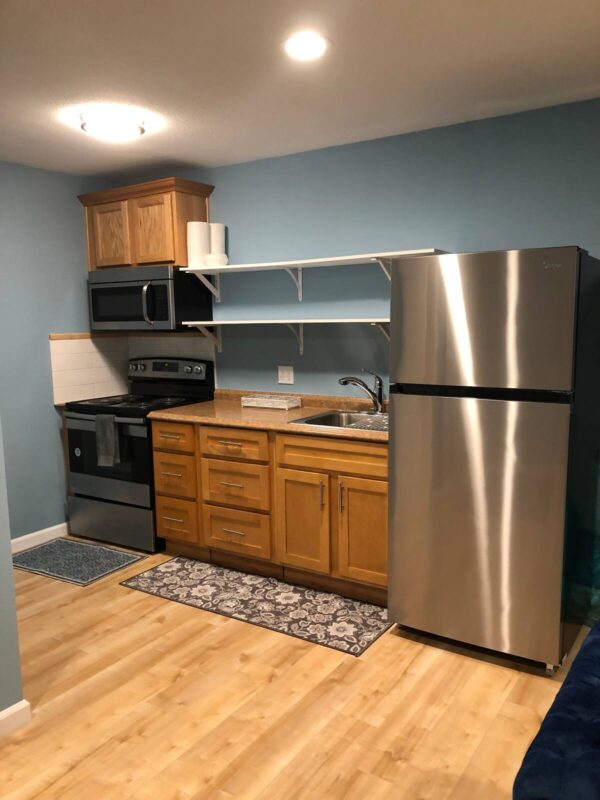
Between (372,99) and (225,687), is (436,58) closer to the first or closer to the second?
(372,99)

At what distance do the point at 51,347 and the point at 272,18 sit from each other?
2.78 meters

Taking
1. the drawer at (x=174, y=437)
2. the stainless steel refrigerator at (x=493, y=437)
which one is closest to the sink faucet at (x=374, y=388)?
the stainless steel refrigerator at (x=493, y=437)

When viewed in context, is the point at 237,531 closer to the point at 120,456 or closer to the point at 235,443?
the point at 235,443

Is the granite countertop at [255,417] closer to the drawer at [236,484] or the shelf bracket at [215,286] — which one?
the drawer at [236,484]

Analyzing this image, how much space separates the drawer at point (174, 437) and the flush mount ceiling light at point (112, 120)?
5.09ft

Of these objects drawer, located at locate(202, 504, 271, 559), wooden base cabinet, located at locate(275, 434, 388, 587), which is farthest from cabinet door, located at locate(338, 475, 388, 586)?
drawer, located at locate(202, 504, 271, 559)

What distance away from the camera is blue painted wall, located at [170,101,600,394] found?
10.0 ft

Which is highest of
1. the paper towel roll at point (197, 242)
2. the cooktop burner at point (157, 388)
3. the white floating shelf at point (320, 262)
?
the paper towel roll at point (197, 242)

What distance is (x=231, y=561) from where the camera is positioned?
374cm

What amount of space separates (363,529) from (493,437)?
90 centimetres

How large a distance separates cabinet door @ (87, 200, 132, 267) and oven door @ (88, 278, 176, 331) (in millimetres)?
161

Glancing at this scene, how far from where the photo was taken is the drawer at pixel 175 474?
3.76 meters

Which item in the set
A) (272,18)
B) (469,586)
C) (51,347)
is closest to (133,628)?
(469,586)

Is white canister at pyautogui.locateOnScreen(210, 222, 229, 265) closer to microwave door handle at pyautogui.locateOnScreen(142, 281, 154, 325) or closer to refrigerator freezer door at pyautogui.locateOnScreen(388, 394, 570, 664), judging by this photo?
microwave door handle at pyautogui.locateOnScreen(142, 281, 154, 325)
